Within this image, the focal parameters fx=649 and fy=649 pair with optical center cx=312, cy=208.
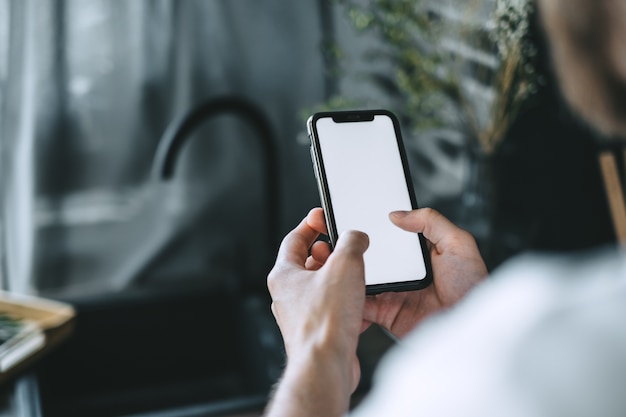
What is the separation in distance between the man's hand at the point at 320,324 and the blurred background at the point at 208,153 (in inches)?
20.1

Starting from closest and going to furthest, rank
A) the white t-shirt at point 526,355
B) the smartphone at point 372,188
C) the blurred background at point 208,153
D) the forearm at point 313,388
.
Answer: the white t-shirt at point 526,355 → the forearm at point 313,388 → the smartphone at point 372,188 → the blurred background at point 208,153

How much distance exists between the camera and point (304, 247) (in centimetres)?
56

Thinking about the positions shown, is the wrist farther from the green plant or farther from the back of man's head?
the green plant

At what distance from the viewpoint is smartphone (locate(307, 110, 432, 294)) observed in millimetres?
559

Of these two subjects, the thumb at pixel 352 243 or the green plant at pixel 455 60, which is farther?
the green plant at pixel 455 60

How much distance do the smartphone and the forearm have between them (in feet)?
0.48

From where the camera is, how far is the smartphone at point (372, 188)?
56cm

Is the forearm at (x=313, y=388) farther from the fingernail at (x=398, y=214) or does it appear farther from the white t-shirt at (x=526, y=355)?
the fingernail at (x=398, y=214)

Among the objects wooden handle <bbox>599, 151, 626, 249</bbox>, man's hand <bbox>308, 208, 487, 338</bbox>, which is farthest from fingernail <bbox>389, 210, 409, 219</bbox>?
wooden handle <bbox>599, 151, 626, 249</bbox>

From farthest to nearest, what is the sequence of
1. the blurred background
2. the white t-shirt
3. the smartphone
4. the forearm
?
the blurred background, the smartphone, the forearm, the white t-shirt

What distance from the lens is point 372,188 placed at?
0.57 meters

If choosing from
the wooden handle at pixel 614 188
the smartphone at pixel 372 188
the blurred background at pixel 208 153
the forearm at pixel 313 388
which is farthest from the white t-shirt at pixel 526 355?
the wooden handle at pixel 614 188

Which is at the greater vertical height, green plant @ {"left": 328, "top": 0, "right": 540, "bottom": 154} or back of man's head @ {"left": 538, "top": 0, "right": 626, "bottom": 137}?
green plant @ {"left": 328, "top": 0, "right": 540, "bottom": 154}

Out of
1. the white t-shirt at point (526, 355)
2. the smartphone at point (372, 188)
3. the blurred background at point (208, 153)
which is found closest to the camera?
the white t-shirt at point (526, 355)
